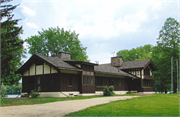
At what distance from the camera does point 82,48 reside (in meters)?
53.1

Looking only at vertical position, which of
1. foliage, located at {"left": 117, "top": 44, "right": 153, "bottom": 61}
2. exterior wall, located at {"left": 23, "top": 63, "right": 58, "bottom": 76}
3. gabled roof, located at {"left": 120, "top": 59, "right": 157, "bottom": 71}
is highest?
foliage, located at {"left": 117, "top": 44, "right": 153, "bottom": 61}

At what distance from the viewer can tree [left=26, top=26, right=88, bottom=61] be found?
4894cm

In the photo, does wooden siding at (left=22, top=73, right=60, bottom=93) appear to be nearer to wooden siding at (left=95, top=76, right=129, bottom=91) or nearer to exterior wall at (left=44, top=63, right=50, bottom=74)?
exterior wall at (left=44, top=63, right=50, bottom=74)

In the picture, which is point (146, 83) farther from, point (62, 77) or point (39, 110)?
point (39, 110)

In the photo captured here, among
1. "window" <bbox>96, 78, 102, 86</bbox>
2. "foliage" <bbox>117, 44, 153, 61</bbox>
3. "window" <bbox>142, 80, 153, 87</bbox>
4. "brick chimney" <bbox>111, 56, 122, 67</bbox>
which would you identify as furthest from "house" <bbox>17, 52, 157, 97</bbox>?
"foliage" <bbox>117, 44, 153, 61</bbox>

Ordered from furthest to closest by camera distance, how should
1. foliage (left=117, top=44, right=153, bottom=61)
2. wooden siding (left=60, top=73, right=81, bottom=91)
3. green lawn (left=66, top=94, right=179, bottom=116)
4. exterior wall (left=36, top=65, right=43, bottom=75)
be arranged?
foliage (left=117, top=44, right=153, bottom=61)
exterior wall (left=36, top=65, right=43, bottom=75)
wooden siding (left=60, top=73, right=81, bottom=91)
green lawn (left=66, top=94, right=179, bottom=116)

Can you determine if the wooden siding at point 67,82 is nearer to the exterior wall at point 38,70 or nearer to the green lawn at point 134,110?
the exterior wall at point 38,70

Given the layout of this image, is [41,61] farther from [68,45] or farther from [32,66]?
[68,45]

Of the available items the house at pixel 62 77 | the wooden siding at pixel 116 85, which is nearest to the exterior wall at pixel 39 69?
the house at pixel 62 77

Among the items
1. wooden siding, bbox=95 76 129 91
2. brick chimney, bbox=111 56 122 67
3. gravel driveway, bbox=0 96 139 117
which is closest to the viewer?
gravel driveway, bbox=0 96 139 117

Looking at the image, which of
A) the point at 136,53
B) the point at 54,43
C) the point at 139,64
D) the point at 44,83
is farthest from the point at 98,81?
the point at 136,53

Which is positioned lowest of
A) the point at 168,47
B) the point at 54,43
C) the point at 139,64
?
the point at 139,64

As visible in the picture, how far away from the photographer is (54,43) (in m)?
49.9

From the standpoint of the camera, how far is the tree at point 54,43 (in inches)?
1927
